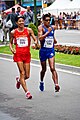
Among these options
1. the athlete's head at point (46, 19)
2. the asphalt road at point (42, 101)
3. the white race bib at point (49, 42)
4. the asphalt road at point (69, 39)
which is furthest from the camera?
the asphalt road at point (69, 39)

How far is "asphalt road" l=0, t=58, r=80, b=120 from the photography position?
8.36 metres

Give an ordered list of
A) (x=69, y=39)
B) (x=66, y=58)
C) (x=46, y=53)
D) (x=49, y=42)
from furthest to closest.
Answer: (x=69, y=39) < (x=66, y=58) < (x=46, y=53) < (x=49, y=42)

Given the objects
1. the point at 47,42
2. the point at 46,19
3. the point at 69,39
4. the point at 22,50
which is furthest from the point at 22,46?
the point at 69,39

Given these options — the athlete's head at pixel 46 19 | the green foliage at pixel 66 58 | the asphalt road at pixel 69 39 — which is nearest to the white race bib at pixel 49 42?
the athlete's head at pixel 46 19

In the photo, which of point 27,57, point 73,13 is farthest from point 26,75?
point 73,13

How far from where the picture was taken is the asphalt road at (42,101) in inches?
329

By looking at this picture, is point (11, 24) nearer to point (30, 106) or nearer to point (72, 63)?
point (72, 63)

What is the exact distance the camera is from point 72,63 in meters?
15.2

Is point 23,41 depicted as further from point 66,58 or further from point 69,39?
point 69,39

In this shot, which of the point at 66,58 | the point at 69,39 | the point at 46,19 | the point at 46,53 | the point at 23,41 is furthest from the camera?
the point at 69,39

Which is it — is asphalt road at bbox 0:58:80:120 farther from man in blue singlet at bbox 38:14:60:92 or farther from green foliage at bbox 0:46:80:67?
green foliage at bbox 0:46:80:67

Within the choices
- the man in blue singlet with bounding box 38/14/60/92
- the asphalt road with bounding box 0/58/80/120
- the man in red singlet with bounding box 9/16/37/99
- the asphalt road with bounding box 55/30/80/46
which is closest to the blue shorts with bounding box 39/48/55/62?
the man in blue singlet with bounding box 38/14/60/92

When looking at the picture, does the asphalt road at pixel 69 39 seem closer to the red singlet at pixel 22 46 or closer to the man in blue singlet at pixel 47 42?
the man in blue singlet at pixel 47 42

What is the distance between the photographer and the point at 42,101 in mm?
9789
